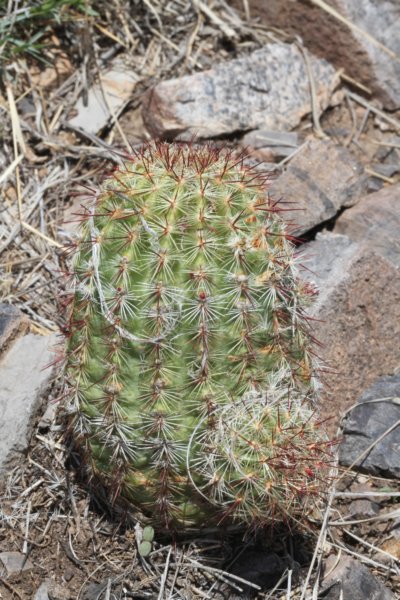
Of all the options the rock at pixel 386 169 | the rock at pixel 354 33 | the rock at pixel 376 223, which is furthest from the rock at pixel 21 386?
the rock at pixel 354 33

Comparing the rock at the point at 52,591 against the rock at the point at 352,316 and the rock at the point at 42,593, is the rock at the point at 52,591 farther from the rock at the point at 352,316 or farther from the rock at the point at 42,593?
the rock at the point at 352,316

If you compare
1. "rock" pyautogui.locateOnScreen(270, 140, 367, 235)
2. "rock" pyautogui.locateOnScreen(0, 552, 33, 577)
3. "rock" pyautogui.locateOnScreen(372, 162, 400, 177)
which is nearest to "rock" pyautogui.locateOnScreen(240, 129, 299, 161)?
"rock" pyautogui.locateOnScreen(270, 140, 367, 235)

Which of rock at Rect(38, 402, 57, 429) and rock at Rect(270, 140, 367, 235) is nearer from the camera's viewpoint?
rock at Rect(38, 402, 57, 429)

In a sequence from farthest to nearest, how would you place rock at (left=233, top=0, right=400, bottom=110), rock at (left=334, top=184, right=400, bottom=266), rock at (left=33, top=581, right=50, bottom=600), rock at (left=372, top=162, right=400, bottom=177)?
rock at (left=233, top=0, right=400, bottom=110) → rock at (left=372, top=162, right=400, bottom=177) → rock at (left=334, top=184, right=400, bottom=266) → rock at (left=33, top=581, right=50, bottom=600)

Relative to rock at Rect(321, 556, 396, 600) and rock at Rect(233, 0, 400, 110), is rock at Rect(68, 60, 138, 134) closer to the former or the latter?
rock at Rect(233, 0, 400, 110)

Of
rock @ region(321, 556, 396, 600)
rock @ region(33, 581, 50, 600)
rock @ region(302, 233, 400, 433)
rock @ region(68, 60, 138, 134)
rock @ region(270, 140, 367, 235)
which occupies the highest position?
rock @ region(270, 140, 367, 235)

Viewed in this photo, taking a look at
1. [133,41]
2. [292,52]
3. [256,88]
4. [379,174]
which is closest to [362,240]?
[379,174]

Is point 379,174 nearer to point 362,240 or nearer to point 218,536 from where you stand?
point 362,240
